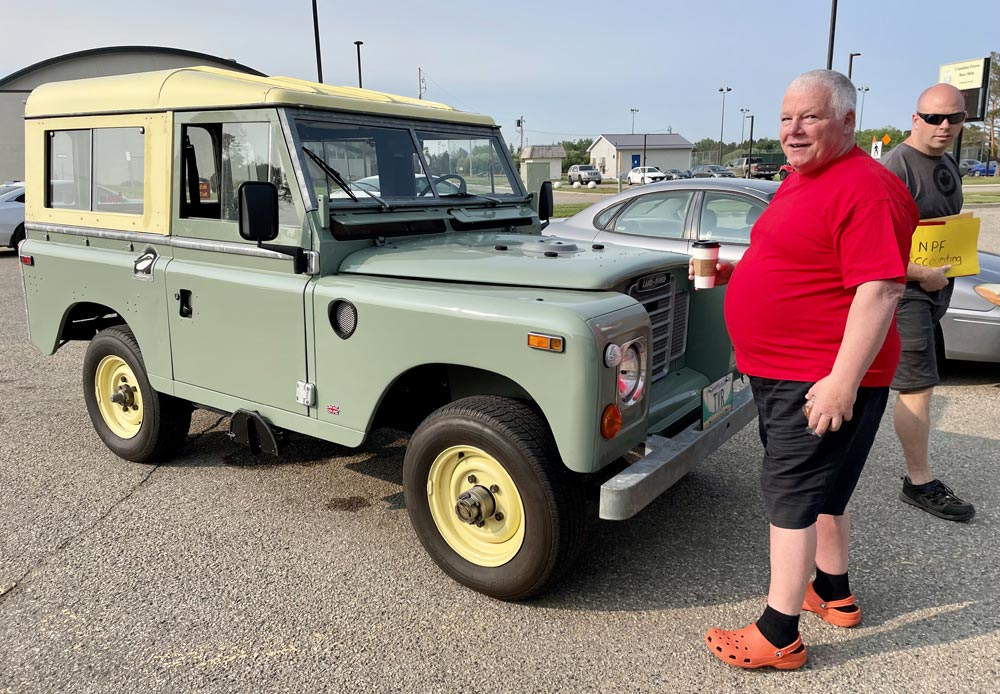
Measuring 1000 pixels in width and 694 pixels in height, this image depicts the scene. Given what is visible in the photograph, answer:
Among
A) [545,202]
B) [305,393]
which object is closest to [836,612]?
[305,393]

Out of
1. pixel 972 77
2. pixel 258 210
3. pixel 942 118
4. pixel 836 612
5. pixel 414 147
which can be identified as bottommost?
pixel 836 612

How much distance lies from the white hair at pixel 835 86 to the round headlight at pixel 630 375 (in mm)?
1107

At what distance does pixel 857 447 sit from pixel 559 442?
41.4 inches

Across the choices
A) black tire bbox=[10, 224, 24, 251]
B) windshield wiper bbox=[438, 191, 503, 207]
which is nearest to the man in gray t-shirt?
windshield wiper bbox=[438, 191, 503, 207]

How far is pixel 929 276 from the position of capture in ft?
12.2

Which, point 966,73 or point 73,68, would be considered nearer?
point 966,73

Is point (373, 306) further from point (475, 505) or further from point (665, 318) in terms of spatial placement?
point (665, 318)

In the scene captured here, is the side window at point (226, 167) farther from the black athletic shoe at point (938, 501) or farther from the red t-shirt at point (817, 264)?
the black athletic shoe at point (938, 501)

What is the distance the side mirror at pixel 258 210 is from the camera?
11.3 ft

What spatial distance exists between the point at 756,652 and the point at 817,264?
4.61 feet

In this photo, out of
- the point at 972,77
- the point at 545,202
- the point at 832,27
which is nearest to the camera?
the point at 545,202

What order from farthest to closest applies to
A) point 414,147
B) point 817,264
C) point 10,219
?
point 10,219, point 414,147, point 817,264

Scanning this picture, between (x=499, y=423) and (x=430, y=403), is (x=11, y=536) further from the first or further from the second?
(x=499, y=423)

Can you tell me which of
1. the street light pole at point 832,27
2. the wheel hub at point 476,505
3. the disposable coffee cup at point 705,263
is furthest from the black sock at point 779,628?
the street light pole at point 832,27
